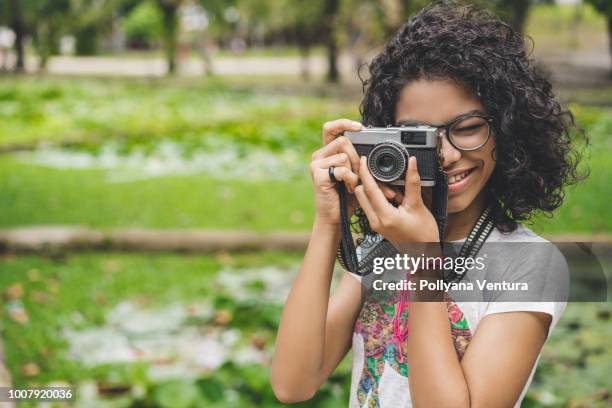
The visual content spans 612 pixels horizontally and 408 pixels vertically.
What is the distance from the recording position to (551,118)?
138cm

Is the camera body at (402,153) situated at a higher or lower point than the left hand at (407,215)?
higher

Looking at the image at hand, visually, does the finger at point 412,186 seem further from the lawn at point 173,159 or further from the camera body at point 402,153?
the lawn at point 173,159

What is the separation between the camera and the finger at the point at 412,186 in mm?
1188

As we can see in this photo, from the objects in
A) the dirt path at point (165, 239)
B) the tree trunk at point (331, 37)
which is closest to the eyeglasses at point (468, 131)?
the dirt path at point (165, 239)

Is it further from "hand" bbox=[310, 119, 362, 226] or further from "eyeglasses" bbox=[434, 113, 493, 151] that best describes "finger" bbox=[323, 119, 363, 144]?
"eyeglasses" bbox=[434, 113, 493, 151]

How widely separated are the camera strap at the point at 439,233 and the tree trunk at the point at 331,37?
1517cm

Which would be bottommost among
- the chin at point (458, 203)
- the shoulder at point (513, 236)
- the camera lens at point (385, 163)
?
the shoulder at point (513, 236)

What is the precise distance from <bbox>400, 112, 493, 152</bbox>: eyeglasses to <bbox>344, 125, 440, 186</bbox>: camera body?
5 cm

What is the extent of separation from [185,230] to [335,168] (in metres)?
3.62

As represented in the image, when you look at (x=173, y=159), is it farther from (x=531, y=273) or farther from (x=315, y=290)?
(x=531, y=273)

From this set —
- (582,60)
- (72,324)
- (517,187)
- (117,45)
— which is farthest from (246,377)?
(117,45)

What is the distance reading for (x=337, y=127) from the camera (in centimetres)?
132

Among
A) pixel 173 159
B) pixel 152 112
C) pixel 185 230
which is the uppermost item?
pixel 185 230

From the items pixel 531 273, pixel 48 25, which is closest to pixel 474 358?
pixel 531 273
